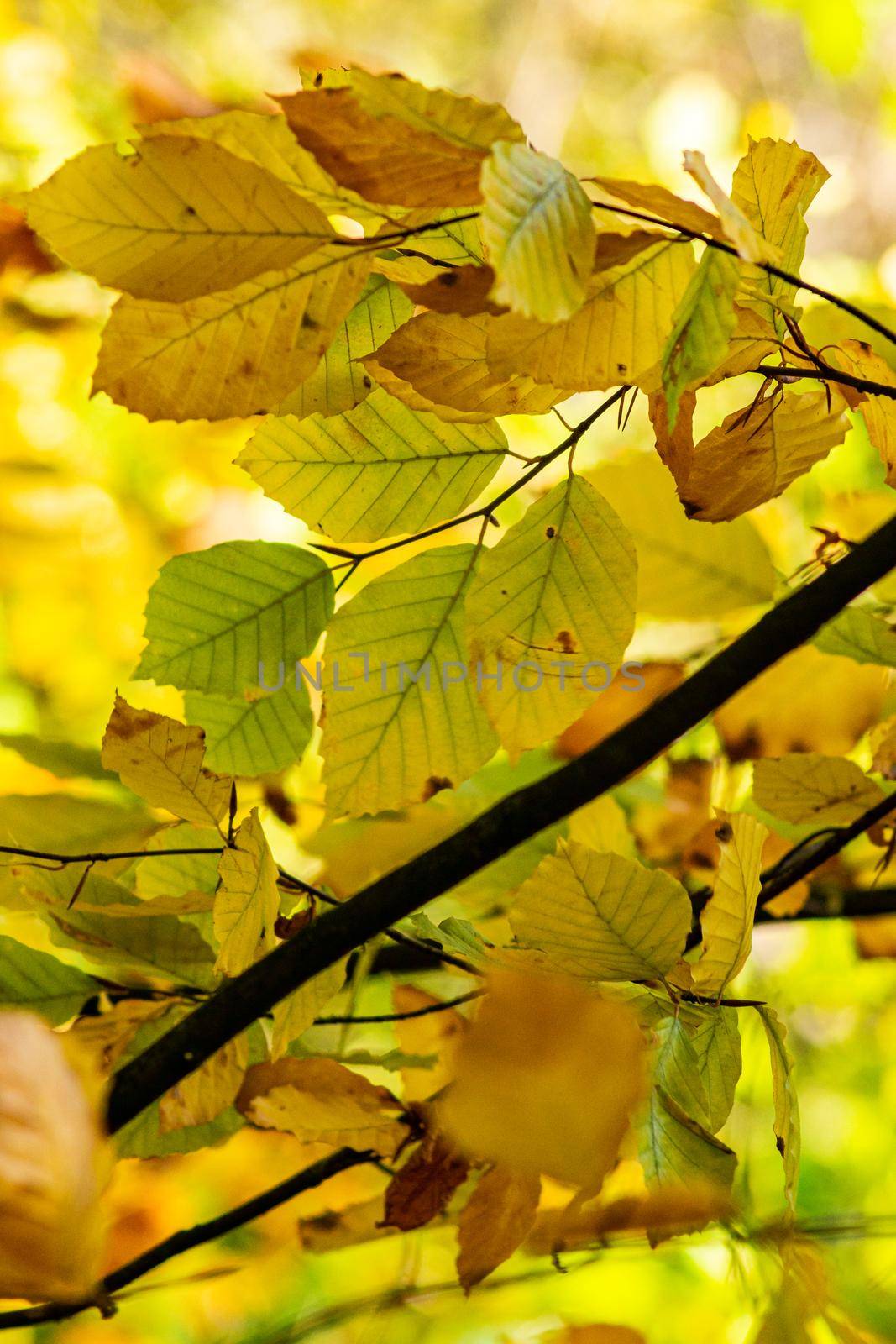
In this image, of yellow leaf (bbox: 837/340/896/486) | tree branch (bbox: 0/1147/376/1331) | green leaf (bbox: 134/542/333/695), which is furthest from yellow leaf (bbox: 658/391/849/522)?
tree branch (bbox: 0/1147/376/1331)

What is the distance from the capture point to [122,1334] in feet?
2.09

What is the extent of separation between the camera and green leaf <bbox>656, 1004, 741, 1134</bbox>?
0.71 ft

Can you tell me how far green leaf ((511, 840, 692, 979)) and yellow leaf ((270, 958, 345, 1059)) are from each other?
0.05 m

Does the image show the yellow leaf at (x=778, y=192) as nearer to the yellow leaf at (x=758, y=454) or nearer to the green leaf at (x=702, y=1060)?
the yellow leaf at (x=758, y=454)

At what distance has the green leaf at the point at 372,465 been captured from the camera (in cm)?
27

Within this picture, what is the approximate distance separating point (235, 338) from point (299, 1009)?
Result: 0.15 metres

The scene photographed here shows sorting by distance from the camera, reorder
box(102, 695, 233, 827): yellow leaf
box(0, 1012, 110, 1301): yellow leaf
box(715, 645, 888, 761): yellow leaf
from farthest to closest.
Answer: box(715, 645, 888, 761): yellow leaf < box(102, 695, 233, 827): yellow leaf < box(0, 1012, 110, 1301): yellow leaf

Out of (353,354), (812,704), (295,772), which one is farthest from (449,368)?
(295,772)

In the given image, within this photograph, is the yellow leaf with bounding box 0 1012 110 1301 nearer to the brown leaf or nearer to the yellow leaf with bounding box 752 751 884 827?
the brown leaf

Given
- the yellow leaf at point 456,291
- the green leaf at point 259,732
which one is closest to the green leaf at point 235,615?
the green leaf at point 259,732

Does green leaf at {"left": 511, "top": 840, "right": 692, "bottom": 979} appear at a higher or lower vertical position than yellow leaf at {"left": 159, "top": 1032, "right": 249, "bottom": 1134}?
higher

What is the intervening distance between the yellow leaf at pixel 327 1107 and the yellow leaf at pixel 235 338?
0.56 feet

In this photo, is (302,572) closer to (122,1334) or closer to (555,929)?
Result: (555,929)

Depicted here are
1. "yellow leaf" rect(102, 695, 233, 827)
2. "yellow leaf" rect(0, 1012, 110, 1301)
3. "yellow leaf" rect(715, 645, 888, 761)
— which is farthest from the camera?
"yellow leaf" rect(715, 645, 888, 761)
